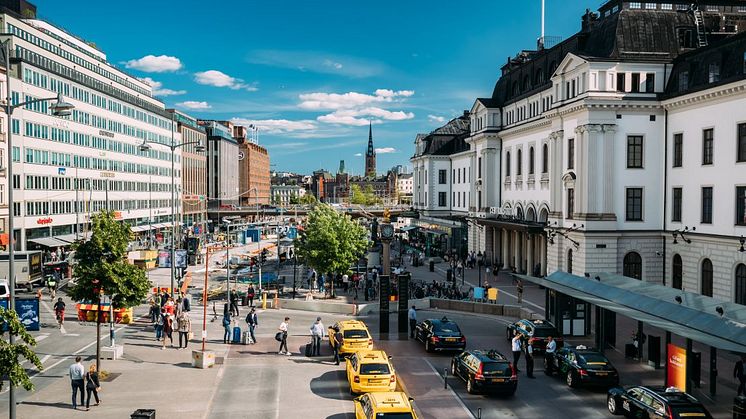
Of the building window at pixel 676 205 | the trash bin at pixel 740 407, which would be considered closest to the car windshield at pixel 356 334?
the trash bin at pixel 740 407

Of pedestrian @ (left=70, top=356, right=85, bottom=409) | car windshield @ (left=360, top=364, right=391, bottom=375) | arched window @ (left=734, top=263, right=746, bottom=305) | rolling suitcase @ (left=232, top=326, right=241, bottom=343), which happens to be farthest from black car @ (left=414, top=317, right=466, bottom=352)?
arched window @ (left=734, top=263, right=746, bottom=305)

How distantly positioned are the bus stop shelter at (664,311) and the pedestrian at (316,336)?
11.4 m

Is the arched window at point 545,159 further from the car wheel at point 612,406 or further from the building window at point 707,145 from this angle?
the car wheel at point 612,406

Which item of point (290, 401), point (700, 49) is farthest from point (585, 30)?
point (290, 401)

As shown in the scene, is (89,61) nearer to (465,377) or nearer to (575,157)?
(575,157)

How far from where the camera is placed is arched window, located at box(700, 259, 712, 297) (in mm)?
40625

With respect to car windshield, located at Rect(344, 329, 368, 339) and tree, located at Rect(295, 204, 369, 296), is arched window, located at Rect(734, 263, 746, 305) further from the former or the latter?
tree, located at Rect(295, 204, 369, 296)

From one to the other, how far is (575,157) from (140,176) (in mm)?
70042

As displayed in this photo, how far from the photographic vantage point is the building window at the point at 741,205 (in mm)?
37250

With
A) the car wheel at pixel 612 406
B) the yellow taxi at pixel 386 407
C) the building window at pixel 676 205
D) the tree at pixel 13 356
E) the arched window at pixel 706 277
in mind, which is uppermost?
the building window at pixel 676 205

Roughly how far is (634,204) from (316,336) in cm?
2759

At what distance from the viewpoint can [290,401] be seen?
72.1 ft

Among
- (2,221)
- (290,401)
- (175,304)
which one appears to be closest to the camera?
(290,401)

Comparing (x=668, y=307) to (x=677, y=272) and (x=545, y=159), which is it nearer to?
(x=677, y=272)
